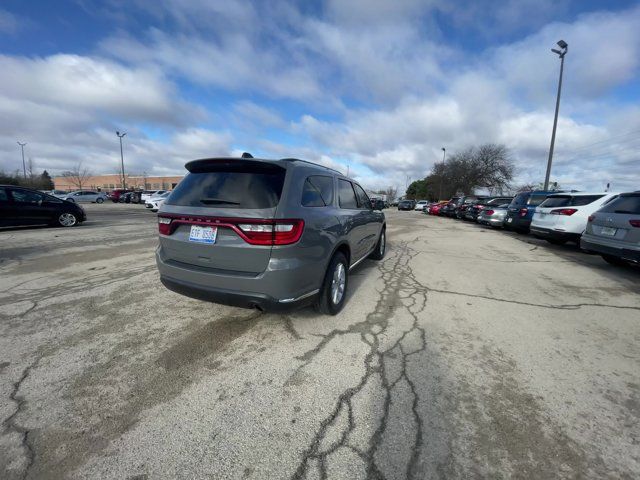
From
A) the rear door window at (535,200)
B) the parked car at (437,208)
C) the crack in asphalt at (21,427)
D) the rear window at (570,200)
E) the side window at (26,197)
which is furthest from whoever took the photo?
the parked car at (437,208)

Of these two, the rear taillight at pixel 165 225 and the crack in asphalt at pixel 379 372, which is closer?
the crack in asphalt at pixel 379 372

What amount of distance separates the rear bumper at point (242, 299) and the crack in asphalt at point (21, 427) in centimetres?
134

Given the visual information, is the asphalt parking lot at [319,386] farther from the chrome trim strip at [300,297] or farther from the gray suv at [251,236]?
the gray suv at [251,236]

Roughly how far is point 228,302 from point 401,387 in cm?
168

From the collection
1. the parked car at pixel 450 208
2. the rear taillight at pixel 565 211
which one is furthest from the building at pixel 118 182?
the rear taillight at pixel 565 211

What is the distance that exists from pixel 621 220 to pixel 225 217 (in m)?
6.81

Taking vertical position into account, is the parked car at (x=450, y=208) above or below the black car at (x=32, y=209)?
above

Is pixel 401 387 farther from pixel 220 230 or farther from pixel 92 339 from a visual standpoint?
pixel 92 339

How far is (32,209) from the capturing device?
1020 cm

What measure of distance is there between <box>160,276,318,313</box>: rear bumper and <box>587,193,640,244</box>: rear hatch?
19.5 ft

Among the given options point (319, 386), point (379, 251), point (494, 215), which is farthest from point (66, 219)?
point (494, 215)

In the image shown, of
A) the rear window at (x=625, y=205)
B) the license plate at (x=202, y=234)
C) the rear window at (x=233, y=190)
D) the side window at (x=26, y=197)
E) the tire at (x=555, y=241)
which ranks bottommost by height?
the tire at (x=555, y=241)

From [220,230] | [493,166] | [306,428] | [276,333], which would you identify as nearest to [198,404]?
[306,428]

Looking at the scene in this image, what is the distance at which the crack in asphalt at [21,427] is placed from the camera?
68.4 inches
